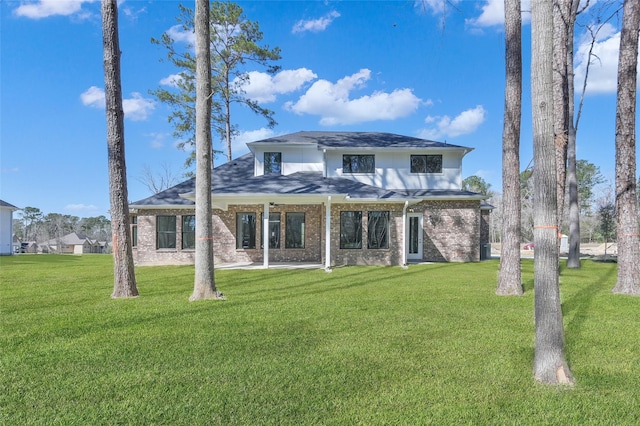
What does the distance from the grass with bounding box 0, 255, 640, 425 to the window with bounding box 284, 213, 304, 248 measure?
773 centimetres

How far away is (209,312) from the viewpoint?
580cm

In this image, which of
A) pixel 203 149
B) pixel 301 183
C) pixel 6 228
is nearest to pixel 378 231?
pixel 301 183

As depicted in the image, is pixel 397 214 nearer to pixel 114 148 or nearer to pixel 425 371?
pixel 114 148

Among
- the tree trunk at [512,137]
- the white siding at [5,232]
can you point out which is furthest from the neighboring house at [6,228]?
the tree trunk at [512,137]

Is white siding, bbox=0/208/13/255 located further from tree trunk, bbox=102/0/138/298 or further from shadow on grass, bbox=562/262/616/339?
shadow on grass, bbox=562/262/616/339

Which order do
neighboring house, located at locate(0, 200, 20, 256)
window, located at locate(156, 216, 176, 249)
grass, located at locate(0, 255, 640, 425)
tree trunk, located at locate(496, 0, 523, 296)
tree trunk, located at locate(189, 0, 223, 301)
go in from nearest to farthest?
grass, located at locate(0, 255, 640, 425) < tree trunk, located at locate(189, 0, 223, 301) < tree trunk, located at locate(496, 0, 523, 296) < window, located at locate(156, 216, 176, 249) < neighboring house, located at locate(0, 200, 20, 256)

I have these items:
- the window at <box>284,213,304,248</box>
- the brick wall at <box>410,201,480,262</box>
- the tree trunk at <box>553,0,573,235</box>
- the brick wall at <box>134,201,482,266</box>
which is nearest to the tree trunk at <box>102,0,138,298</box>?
the brick wall at <box>134,201,482,266</box>

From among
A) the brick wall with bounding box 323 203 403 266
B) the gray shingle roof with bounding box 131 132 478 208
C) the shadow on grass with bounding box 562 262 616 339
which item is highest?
the gray shingle roof with bounding box 131 132 478 208

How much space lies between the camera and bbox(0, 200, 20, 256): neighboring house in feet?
78.5

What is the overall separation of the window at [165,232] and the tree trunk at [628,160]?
557 inches

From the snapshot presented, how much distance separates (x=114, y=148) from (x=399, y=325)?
638 centimetres

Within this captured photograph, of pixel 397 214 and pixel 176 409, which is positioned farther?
pixel 397 214

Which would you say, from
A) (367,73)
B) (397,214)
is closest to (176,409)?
(397,214)

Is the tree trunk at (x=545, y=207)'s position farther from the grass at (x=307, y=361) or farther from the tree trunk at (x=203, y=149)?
the tree trunk at (x=203, y=149)
